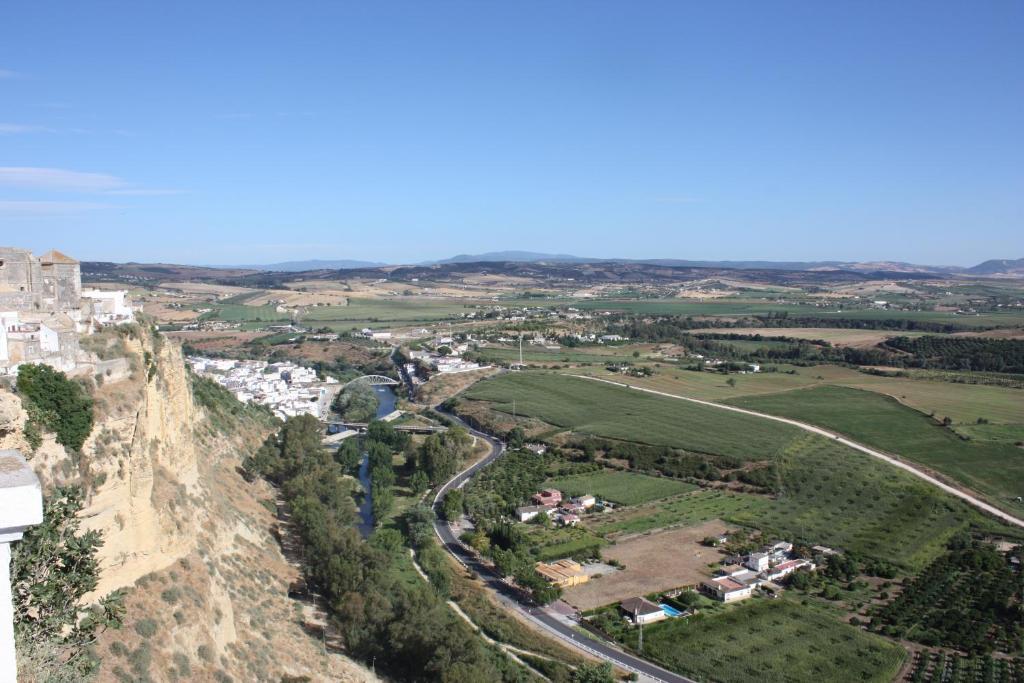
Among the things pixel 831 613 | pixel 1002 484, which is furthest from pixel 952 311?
pixel 831 613

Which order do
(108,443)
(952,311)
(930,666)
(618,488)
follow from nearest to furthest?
(108,443)
(930,666)
(618,488)
(952,311)

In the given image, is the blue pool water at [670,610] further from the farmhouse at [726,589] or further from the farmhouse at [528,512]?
the farmhouse at [528,512]

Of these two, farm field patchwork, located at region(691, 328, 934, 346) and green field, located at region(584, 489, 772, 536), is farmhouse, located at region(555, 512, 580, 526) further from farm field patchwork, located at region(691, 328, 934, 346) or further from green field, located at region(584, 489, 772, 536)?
farm field patchwork, located at region(691, 328, 934, 346)

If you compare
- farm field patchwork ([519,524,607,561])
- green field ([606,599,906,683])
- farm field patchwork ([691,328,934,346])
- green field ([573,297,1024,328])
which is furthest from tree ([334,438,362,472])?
green field ([573,297,1024,328])

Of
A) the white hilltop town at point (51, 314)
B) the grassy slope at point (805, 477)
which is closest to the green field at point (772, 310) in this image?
the grassy slope at point (805, 477)

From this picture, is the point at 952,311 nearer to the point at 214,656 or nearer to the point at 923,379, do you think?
the point at 923,379

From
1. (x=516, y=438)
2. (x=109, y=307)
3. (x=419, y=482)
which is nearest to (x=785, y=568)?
(x=419, y=482)
